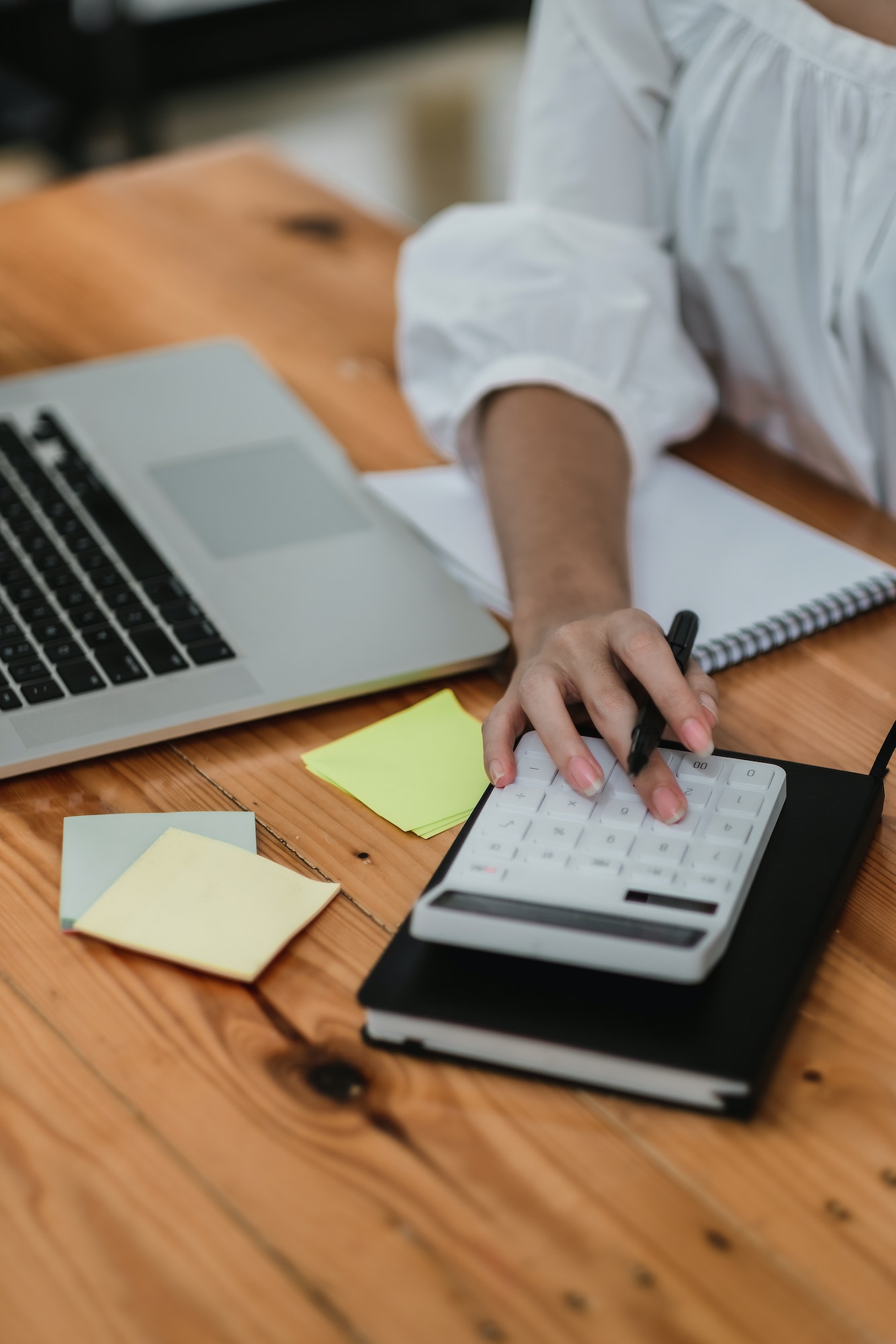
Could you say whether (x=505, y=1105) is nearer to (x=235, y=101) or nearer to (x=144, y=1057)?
(x=144, y=1057)

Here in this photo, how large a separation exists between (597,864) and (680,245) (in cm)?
57

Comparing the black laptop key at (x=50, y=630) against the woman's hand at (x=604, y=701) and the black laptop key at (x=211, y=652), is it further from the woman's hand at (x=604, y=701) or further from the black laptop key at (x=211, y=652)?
the woman's hand at (x=604, y=701)

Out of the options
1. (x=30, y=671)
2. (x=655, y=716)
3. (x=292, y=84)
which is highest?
(x=655, y=716)

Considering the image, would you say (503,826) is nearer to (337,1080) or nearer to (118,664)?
(337,1080)

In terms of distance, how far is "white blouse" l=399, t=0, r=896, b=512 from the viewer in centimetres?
83

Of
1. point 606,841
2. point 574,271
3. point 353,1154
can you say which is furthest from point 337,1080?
point 574,271

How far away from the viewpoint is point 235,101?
3.94 meters

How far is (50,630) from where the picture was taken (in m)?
0.69

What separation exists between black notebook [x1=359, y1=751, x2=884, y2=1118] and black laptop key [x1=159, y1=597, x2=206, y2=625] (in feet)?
0.87

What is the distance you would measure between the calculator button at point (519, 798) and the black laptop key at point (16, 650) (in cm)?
26

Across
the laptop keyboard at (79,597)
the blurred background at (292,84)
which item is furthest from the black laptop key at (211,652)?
the blurred background at (292,84)

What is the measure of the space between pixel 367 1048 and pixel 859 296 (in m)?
0.57

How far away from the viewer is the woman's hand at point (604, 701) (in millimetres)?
555

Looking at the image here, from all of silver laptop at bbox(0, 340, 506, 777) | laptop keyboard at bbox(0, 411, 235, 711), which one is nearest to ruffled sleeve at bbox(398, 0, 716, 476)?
silver laptop at bbox(0, 340, 506, 777)
